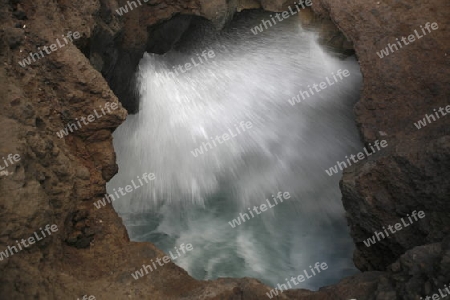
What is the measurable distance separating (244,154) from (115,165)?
10.3ft

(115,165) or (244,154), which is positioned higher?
(115,165)

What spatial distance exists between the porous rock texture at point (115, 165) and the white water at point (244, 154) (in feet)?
4.81

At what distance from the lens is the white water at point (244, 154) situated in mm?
6465

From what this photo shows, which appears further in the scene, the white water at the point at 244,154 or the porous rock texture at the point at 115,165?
the white water at the point at 244,154

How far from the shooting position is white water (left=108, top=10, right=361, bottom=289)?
646cm

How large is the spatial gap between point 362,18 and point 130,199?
→ 4138 millimetres

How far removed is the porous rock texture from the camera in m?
3.49

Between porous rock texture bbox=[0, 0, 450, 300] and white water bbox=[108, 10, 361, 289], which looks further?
white water bbox=[108, 10, 361, 289]

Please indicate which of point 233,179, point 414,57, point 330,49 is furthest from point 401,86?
point 233,179

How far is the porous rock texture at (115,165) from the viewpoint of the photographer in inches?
137

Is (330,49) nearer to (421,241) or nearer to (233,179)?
(233,179)

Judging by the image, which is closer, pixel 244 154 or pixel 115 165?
pixel 115 165

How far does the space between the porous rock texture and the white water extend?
4.81 feet

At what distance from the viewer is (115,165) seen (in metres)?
4.66
